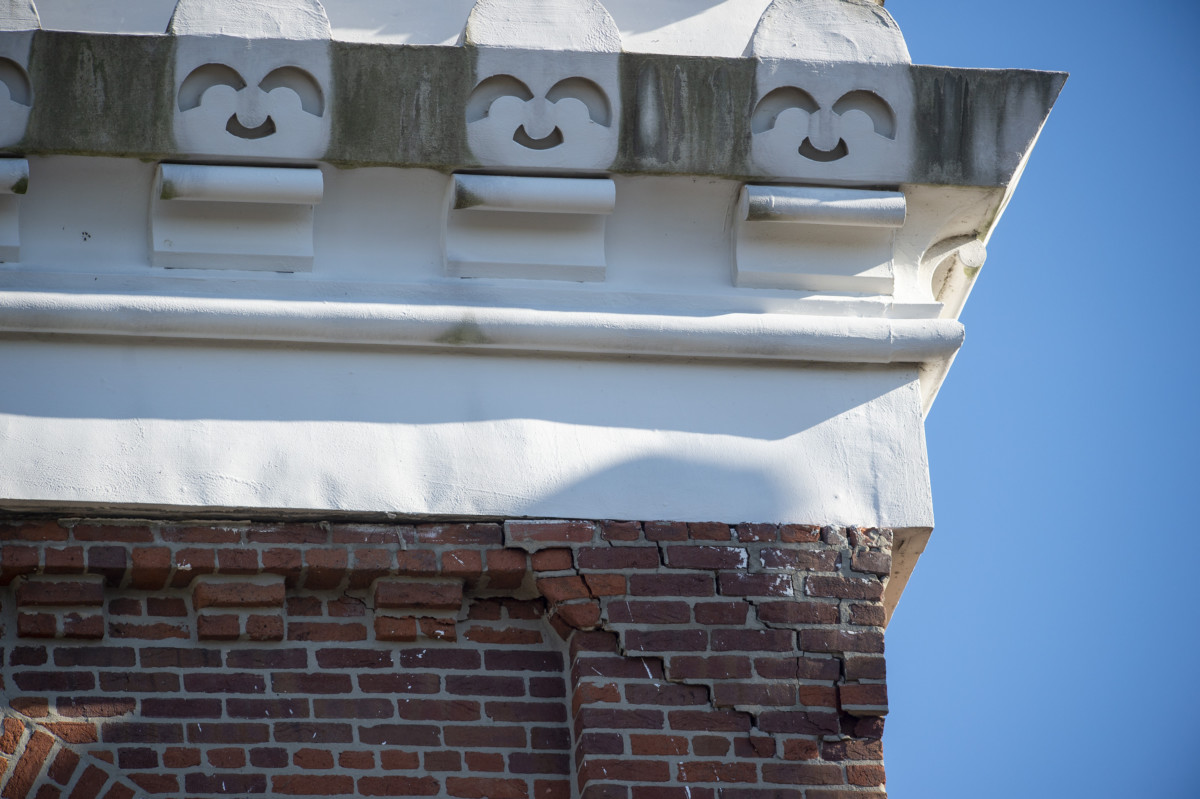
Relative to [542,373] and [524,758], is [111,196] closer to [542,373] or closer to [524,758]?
[542,373]

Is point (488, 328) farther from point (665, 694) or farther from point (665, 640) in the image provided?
point (665, 694)

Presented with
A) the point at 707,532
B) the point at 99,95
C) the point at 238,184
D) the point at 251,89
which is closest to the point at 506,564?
the point at 707,532

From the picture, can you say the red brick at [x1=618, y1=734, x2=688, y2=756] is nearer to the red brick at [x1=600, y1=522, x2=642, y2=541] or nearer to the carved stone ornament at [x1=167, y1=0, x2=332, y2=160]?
the red brick at [x1=600, y1=522, x2=642, y2=541]

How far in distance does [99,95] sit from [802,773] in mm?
2718

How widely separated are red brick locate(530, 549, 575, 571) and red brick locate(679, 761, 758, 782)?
24.3 inches

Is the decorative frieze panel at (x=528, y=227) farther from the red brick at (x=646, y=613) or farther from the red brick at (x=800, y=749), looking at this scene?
the red brick at (x=800, y=749)

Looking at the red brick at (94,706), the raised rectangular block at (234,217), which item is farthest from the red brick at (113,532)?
the raised rectangular block at (234,217)

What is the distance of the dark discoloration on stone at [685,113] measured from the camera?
4.09 m

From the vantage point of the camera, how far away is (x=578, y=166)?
405cm

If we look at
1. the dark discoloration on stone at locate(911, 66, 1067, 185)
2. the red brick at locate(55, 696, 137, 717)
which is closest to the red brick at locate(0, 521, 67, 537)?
the red brick at locate(55, 696, 137, 717)

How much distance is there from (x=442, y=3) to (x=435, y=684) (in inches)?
93.7

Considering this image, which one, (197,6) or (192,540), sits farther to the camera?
(197,6)

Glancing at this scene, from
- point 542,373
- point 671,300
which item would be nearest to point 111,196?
point 542,373

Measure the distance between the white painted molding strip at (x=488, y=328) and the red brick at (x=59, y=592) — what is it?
0.70 meters
